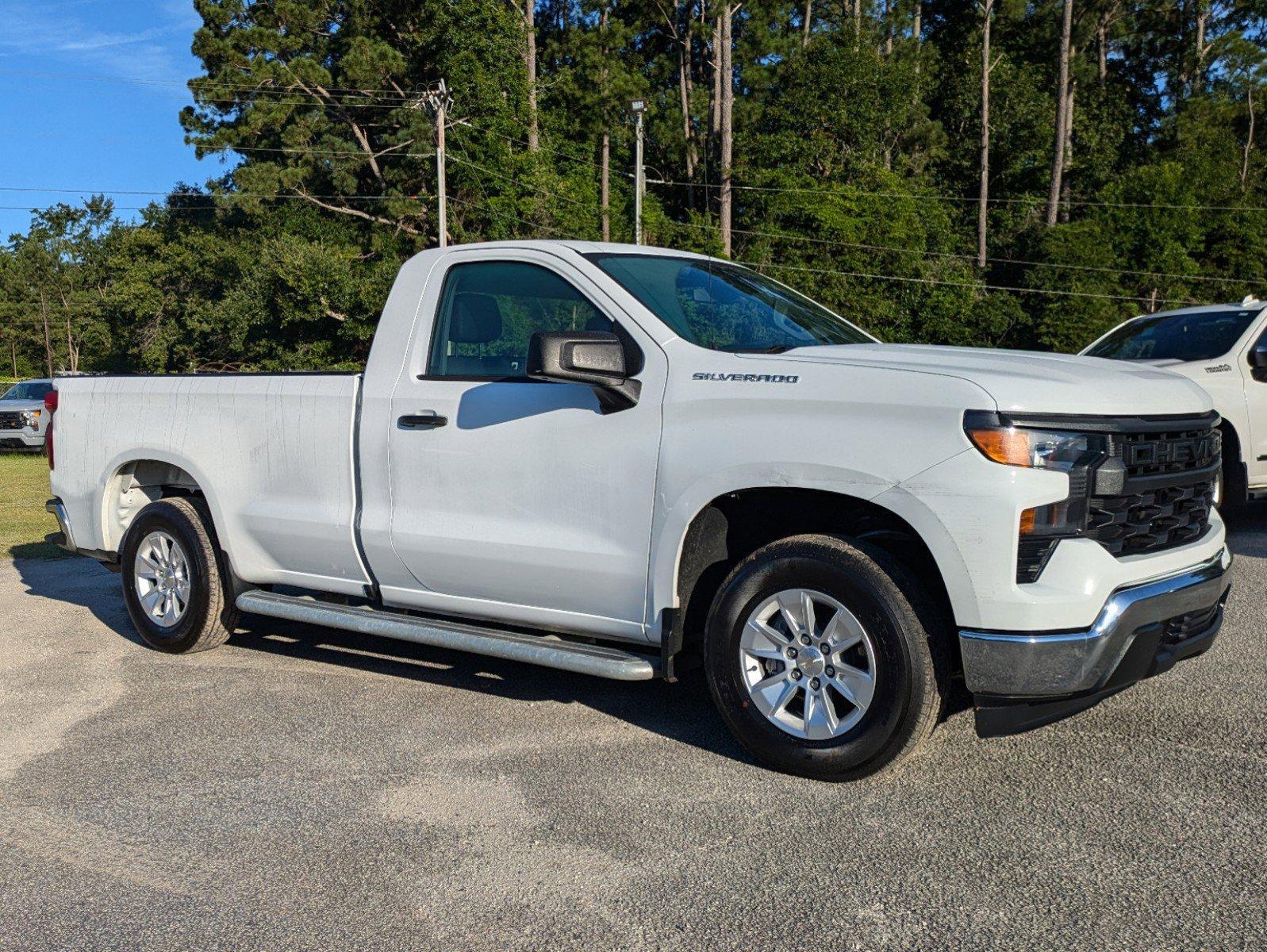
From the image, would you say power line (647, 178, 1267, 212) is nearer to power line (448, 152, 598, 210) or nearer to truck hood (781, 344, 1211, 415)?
power line (448, 152, 598, 210)

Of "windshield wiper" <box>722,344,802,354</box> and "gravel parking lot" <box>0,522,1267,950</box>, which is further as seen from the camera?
"windshield wiper" <box>722,344,802,354</box>

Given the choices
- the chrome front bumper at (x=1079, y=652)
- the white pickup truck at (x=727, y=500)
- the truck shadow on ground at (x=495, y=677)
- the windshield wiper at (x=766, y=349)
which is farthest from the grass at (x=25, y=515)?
the chrome front bumper at (x=1079, y=652)

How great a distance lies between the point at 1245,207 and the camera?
2243 inches

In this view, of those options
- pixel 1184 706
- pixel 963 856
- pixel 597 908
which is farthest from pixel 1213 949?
pixel 1184 706

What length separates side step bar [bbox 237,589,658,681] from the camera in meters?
4.62

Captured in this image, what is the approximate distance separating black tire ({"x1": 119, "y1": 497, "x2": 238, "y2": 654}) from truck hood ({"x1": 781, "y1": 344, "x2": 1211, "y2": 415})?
3.32 meters

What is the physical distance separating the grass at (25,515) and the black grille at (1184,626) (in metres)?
8.19

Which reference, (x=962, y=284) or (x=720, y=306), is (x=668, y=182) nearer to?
(x=962, y=284)

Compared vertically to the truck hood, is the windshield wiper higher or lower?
higher

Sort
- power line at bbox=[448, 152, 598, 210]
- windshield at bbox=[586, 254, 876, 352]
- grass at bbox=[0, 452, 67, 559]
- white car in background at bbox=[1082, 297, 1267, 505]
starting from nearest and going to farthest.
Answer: windshield at bbox=[586, 254, 876, 352], white car in background at bbox=[1082, 297, 1267, 505], grass at bbox=[0, 452, 67, 559], power line at bbox=[448, 152, 598, 210]

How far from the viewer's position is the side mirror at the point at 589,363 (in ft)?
14.6

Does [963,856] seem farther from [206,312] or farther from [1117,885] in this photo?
[206,312]

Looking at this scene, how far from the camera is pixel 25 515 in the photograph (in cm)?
1342

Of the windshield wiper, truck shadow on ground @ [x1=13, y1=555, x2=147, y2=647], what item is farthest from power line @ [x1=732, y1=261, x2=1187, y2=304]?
the windshield wiper
